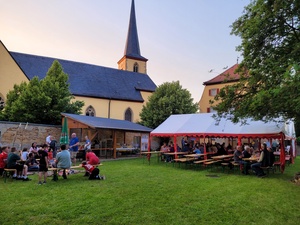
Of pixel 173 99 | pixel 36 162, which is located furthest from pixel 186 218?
pixel 173 99

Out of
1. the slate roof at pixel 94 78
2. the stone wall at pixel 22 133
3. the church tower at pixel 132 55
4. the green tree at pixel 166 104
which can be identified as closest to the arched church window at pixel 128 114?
the slate roof at pixel 94 78

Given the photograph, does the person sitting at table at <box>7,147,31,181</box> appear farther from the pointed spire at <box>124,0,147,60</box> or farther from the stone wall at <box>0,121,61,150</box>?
the pointed spire at <box>124,0,147,60</box>

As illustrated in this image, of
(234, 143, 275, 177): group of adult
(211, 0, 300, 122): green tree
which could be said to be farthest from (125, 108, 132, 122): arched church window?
(211, 0, 300, 122): green tree

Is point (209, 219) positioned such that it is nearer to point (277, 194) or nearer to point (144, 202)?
point (144, 202)

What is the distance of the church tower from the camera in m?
46.0

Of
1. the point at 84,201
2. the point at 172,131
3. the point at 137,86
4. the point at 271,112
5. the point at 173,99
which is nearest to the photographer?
the point at 84,201

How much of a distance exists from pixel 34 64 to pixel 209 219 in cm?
2988

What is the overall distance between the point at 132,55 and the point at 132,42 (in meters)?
3.48

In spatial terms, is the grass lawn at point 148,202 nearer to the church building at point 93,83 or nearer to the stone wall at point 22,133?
the stone wall at point 22,133

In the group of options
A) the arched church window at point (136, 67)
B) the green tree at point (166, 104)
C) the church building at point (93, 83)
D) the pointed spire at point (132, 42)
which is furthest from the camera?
the pointed spire at point (132, 42)

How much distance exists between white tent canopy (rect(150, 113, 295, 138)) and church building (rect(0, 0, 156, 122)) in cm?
1576

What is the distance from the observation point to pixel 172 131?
15.0m

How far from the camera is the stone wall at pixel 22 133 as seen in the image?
49.4ft

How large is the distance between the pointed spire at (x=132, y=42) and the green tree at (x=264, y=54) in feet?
125
